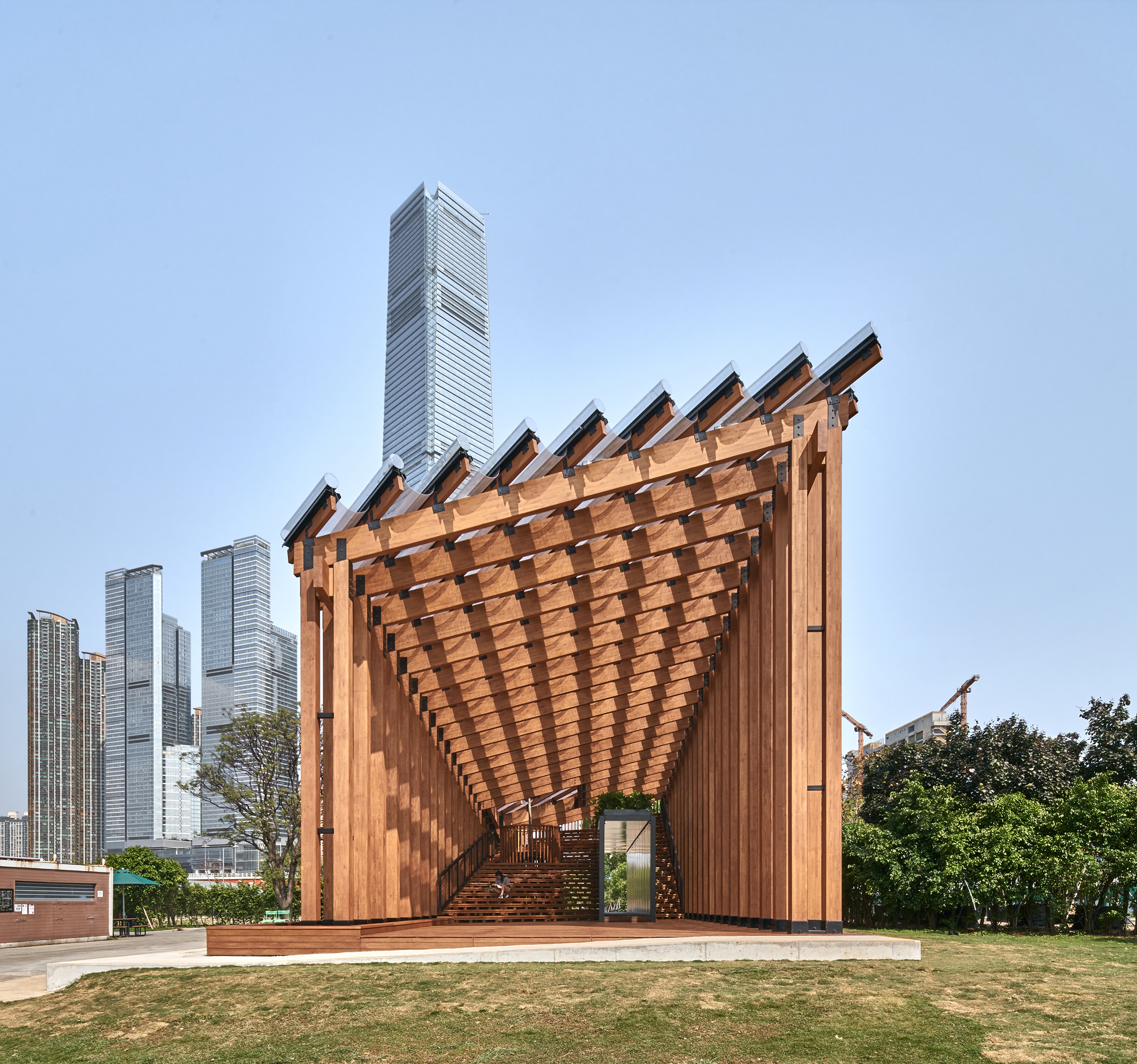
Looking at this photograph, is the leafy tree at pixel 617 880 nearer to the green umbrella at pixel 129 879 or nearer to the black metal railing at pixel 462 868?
the black metal railing at pixel 462 868

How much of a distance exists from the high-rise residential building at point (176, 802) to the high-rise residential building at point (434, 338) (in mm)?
66360

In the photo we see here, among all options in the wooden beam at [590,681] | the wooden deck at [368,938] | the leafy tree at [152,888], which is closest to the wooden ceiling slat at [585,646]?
the wooden beam at [590,681]

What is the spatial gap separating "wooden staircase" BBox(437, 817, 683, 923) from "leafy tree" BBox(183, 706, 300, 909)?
568 inches

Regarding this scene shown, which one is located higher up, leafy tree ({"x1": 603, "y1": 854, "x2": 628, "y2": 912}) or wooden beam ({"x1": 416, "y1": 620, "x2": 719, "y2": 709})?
wooden beam ({"x1": 416, "y1": 620, "x2": 719, "y2": 709})

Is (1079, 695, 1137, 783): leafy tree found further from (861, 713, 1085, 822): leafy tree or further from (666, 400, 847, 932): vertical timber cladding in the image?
(666, 400, 847, 932): vertical timber cladding

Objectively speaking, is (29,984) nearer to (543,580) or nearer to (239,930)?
(239,930)

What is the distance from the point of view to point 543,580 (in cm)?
1616

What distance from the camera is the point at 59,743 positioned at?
14988 cm

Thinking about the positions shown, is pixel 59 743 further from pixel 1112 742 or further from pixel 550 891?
pixel 1112 742

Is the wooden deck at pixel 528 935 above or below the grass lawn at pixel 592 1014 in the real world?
below

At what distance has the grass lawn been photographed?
7.93 meters

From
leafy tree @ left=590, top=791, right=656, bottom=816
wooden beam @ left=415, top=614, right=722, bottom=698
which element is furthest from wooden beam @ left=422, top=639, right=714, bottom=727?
leafy tree @ left=590, top=791, right=656, bottom=816

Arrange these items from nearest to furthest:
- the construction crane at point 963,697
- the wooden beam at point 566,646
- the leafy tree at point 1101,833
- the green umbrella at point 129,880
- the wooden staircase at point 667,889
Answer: the leafy tree at point 1101,833 < the wooden beam at point 566,646 < the wooden staircase at point 667,889 < the green umbrella at point 129,880 < the construction crane at point 963,697

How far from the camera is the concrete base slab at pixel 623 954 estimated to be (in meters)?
11.1
